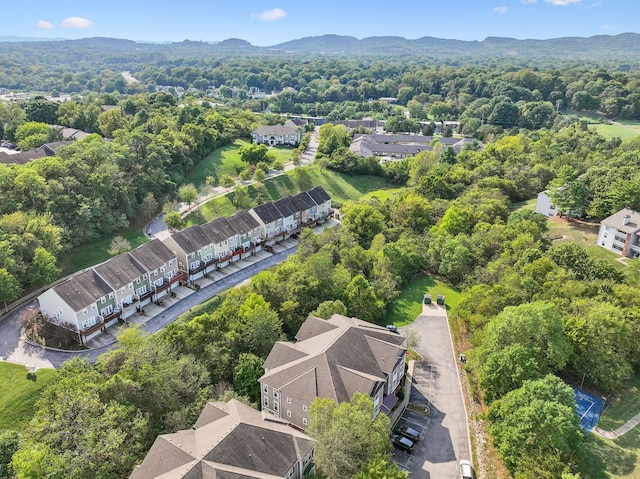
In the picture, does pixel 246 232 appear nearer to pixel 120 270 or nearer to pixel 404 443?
pixel 120 270

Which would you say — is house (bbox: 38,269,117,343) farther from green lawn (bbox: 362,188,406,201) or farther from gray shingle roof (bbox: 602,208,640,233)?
gray shingle roof (bbox: 602,208,640,233)

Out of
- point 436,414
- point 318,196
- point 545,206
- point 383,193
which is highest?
point 545,206

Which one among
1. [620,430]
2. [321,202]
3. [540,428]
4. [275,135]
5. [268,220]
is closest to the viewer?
[540,428]

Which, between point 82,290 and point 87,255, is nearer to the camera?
point 82,290

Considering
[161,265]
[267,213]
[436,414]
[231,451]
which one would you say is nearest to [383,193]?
[267,213]

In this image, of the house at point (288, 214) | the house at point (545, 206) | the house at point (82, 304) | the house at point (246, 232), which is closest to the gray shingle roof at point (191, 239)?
the house at point (246, 232)

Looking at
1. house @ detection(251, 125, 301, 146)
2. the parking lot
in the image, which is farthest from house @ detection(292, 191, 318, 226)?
house @ detection(251, 125, 301, 146)

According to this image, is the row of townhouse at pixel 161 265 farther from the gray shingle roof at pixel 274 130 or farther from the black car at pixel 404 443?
the gray shingle roof at pixel 274 130
